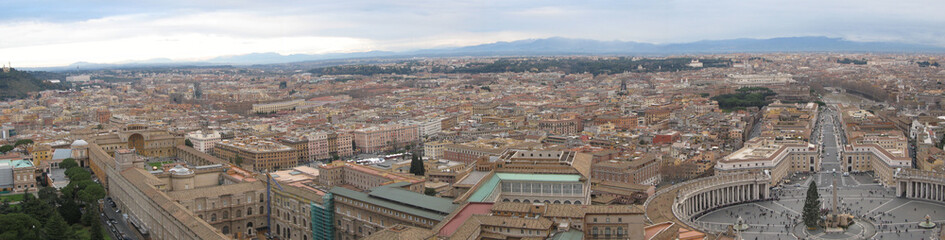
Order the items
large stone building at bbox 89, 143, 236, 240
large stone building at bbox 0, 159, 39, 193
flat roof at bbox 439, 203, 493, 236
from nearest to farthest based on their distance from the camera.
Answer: flat roof at bbox 439, 203, 493, 236 → large stone building at bbox 89, 143, 236, 240 → large stone building at bbox 0, 159, 39, 193

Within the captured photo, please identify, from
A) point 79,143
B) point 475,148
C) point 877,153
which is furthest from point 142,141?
point 877,153

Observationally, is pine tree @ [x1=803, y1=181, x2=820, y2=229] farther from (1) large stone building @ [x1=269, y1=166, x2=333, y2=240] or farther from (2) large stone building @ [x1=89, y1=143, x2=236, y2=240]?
(2) large stone building @ [x1=89, y1=143, x2=236, y2=240]

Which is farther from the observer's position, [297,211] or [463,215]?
[297,211]

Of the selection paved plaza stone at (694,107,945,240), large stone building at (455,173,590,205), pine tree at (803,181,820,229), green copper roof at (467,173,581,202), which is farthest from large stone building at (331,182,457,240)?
pine tree at (803,181,820,229)

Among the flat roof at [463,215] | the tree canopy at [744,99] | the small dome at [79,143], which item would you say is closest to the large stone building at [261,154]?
the small dome at [79,143]

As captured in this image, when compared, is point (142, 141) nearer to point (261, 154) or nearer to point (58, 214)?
point (261, 154)

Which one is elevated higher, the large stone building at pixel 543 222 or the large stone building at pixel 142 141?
the large stone building at pixel 543 222

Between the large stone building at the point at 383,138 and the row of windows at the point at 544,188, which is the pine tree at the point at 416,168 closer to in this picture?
the row of windows at the point at 544,188

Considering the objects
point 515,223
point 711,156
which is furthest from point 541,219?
point 711,156
